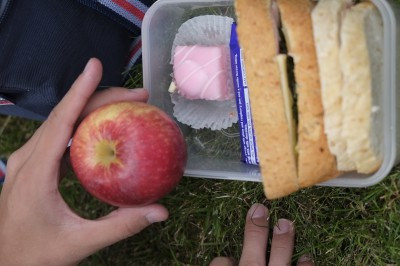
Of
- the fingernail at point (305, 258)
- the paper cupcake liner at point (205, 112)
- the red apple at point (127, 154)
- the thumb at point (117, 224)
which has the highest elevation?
the red apple at point (127, 154)

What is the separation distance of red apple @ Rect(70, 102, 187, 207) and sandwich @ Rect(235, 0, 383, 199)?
17 cm

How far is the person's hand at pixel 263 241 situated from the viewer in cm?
125

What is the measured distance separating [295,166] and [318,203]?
377 mm

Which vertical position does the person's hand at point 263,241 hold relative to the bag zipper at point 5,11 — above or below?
below

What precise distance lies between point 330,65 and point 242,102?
33 centimetres

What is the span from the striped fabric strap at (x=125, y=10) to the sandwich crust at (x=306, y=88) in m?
0.42

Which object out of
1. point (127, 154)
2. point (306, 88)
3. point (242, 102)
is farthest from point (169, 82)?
point (306, 88)

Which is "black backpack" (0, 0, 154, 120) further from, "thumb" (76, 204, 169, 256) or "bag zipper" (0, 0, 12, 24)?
"thumb" (76, 204, 169, 256)

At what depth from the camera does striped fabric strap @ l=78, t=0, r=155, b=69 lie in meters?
1.15

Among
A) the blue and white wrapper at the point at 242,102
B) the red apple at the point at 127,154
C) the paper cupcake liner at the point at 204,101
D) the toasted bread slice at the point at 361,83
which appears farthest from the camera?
the paper cupcake liner at the point at 204,101

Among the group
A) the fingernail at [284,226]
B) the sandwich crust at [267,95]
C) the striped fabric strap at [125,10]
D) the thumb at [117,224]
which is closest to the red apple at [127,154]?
the thumb at [117,224]

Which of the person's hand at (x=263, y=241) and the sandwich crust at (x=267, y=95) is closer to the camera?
the sandwich crust at (x=267, y=95)

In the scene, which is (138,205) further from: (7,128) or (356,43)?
(7,128)

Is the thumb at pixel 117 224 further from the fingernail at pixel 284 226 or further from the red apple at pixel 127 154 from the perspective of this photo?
the fingernail at pixel 284 226
